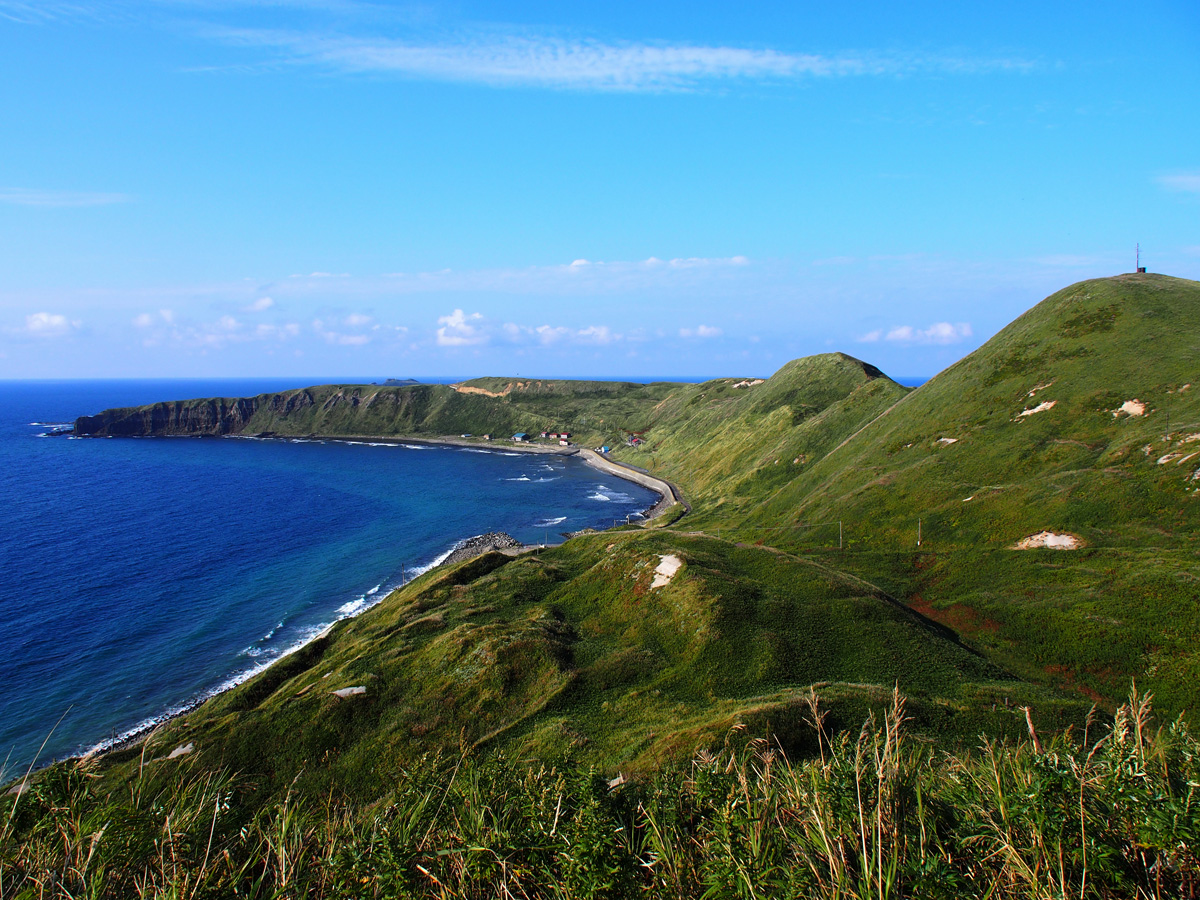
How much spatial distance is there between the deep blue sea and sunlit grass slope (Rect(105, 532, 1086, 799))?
1541cm

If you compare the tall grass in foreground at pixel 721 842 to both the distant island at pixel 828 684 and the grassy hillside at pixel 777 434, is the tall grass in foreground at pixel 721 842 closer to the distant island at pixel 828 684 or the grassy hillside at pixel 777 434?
the distant island at pixel 828 684

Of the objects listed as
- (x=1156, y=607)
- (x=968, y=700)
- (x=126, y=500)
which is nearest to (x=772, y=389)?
(x=1156, y=607)

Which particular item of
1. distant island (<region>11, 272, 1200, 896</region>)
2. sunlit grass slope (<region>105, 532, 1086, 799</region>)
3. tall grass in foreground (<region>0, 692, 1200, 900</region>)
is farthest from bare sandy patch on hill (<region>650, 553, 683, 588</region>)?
tall grass in foreground (<region>0, 692, 1200, 900</region>)

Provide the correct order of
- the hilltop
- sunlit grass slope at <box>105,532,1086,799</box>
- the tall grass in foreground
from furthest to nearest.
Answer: the hilltop, sunlit grass slope at <box>105,532,1086,799</box>, the tall grass in foreground

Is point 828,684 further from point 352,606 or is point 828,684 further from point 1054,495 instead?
point 352,606

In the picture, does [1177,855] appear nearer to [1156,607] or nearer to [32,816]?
[32,816]

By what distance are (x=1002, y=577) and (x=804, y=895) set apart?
208 ft

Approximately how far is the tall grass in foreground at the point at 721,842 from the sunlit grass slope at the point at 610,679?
58.2 ft

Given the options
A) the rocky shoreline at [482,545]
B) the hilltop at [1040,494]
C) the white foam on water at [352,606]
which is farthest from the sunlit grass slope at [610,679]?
the rocky shoreline at [482,545]

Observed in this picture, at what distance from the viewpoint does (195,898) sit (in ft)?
44.1

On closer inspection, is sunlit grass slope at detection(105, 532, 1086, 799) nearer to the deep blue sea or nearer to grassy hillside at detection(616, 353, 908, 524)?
the deep blue sea

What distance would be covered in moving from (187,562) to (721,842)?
121 meters

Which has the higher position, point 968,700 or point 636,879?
point 636,879

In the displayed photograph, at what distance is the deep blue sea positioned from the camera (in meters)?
65.4
